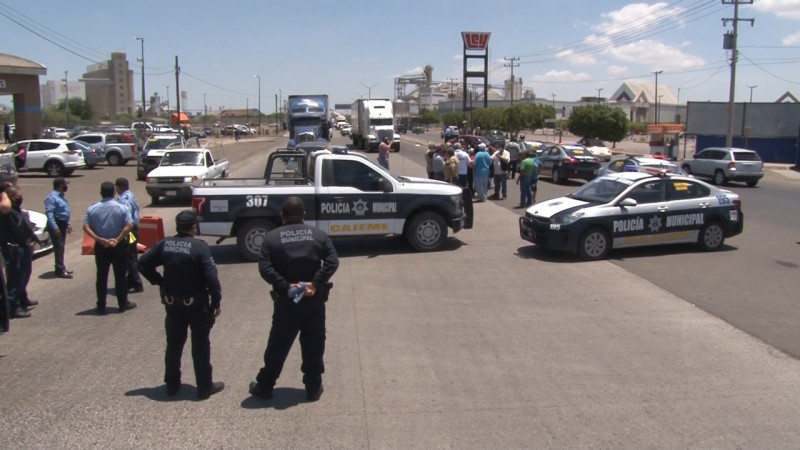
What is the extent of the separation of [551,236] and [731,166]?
2104 centimetres

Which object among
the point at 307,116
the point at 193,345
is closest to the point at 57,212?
the point at 193,345

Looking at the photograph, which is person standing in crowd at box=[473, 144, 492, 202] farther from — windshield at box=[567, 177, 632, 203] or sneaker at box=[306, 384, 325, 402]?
sneaker at box=[306, 384, 325, 402]

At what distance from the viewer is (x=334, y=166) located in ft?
43.1

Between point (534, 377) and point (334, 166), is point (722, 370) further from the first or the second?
point (334, 166)

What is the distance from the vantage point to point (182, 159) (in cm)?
2375

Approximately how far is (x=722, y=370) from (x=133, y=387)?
547cm

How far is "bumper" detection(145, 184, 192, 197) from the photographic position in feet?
72.8

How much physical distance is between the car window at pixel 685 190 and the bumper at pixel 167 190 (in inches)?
569

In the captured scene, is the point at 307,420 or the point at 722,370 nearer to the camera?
the point at 307,420

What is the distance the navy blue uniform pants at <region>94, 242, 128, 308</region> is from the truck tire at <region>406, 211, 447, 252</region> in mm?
5584

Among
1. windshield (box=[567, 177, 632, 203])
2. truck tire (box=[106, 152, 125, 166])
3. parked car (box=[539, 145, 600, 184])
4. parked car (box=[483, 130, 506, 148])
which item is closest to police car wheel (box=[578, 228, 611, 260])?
windshield (box=[567, 177, 632, 203])

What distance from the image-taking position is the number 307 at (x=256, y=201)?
1259cm

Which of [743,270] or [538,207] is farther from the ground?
[538,207]

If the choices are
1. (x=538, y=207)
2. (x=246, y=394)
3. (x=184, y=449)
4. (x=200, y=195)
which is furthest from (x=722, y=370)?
(x=200, y=195)
